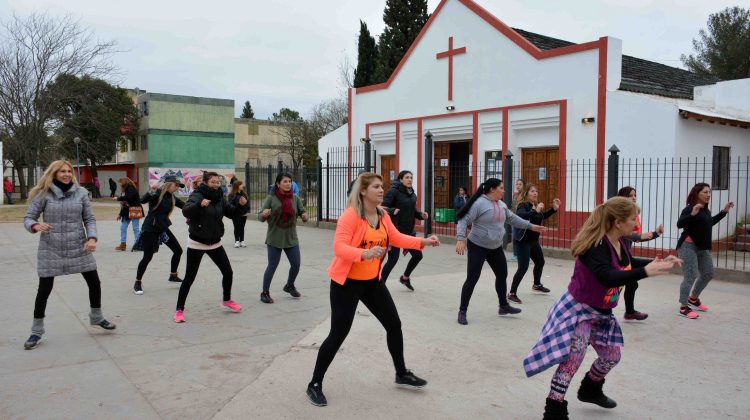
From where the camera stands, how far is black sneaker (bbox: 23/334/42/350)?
5.29 m

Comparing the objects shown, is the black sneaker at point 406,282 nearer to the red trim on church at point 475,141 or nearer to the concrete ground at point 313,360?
the concrete ground at point 313,360

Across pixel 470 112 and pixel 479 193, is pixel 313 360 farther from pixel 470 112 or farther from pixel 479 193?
pixel 470 112

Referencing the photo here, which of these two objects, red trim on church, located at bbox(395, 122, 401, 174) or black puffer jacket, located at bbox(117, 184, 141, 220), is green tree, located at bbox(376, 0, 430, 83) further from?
black puffer jacket, located at bbox(117, 184, 141, 220)

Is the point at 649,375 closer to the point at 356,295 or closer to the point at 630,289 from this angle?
the point at 630,289

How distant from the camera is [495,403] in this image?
13.6 feet

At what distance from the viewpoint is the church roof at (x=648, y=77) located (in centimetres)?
1373

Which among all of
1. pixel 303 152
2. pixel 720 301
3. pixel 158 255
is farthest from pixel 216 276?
pixel 303 152

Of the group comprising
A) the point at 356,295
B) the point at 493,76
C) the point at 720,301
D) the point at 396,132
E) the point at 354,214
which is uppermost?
the point at 493,76

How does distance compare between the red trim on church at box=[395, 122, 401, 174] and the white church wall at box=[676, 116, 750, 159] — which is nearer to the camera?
the white church wall at box=[676, 116, 750, 159]

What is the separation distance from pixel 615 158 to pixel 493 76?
548 centimetres

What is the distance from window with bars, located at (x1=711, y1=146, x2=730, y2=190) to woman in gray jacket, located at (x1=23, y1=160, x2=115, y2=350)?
1277 centimetres

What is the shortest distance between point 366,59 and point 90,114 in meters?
19.4

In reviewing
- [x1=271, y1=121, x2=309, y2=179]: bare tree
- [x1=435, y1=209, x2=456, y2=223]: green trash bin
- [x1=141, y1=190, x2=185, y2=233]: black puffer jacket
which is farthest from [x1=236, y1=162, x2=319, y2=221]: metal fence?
[x1=271, y1=121, x2=309, y2=179]: bare tree

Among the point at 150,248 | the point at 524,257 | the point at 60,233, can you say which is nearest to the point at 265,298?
the point at 150,248
